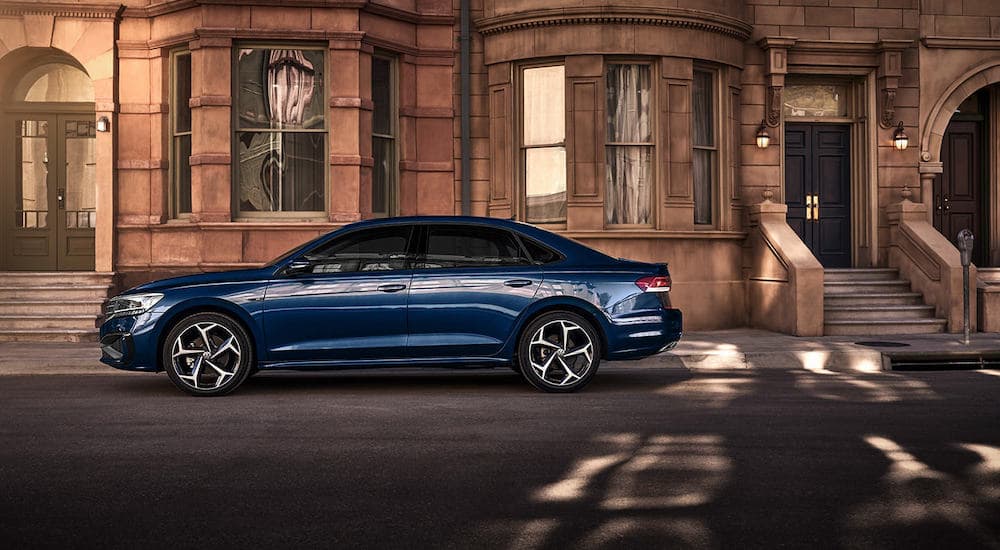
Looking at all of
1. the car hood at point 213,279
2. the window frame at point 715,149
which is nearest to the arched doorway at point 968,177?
the window frame at point 715,149

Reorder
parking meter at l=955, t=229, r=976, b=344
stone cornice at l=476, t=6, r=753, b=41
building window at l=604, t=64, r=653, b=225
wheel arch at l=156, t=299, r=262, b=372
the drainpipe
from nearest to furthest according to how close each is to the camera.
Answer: wheel arch at l=156, t=299, r=262, b=372, parking meter at l=955, t=229, r=976, b=344, stone cornice at l=476, t=6, r=753, b=41, building window at l=604, t=64, r=653, b=225, the drainpipe

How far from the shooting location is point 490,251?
956 centimetres

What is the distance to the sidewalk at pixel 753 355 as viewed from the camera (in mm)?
11344

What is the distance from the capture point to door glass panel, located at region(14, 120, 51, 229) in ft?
54.1

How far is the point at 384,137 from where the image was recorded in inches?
628

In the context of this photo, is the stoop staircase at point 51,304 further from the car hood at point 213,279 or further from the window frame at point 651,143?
the window frame at point 651,143

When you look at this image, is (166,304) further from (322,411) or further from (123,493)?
(123,493)

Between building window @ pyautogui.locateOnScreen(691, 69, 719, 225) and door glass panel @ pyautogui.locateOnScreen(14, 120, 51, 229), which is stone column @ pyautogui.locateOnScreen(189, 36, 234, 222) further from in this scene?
building window @ pyautogui.locateOnScreen(691, 69, 719, 225)

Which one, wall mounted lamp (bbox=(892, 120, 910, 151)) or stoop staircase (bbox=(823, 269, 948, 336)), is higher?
wall mounted lamp (bbox=(892, 120, 910, 151))

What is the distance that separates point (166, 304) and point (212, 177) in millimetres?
6246

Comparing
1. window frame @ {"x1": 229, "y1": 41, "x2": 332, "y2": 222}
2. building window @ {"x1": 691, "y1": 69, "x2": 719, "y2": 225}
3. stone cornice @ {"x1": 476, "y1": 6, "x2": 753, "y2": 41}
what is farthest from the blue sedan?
building window @ {"x1": 691, "y1": 69, "x2": 719, "y2": 225}

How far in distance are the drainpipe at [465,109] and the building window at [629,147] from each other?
2.22 metres

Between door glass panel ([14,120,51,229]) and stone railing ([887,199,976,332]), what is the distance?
551 inches

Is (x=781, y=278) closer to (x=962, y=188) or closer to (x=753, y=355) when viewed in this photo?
(x=753, y=355)
